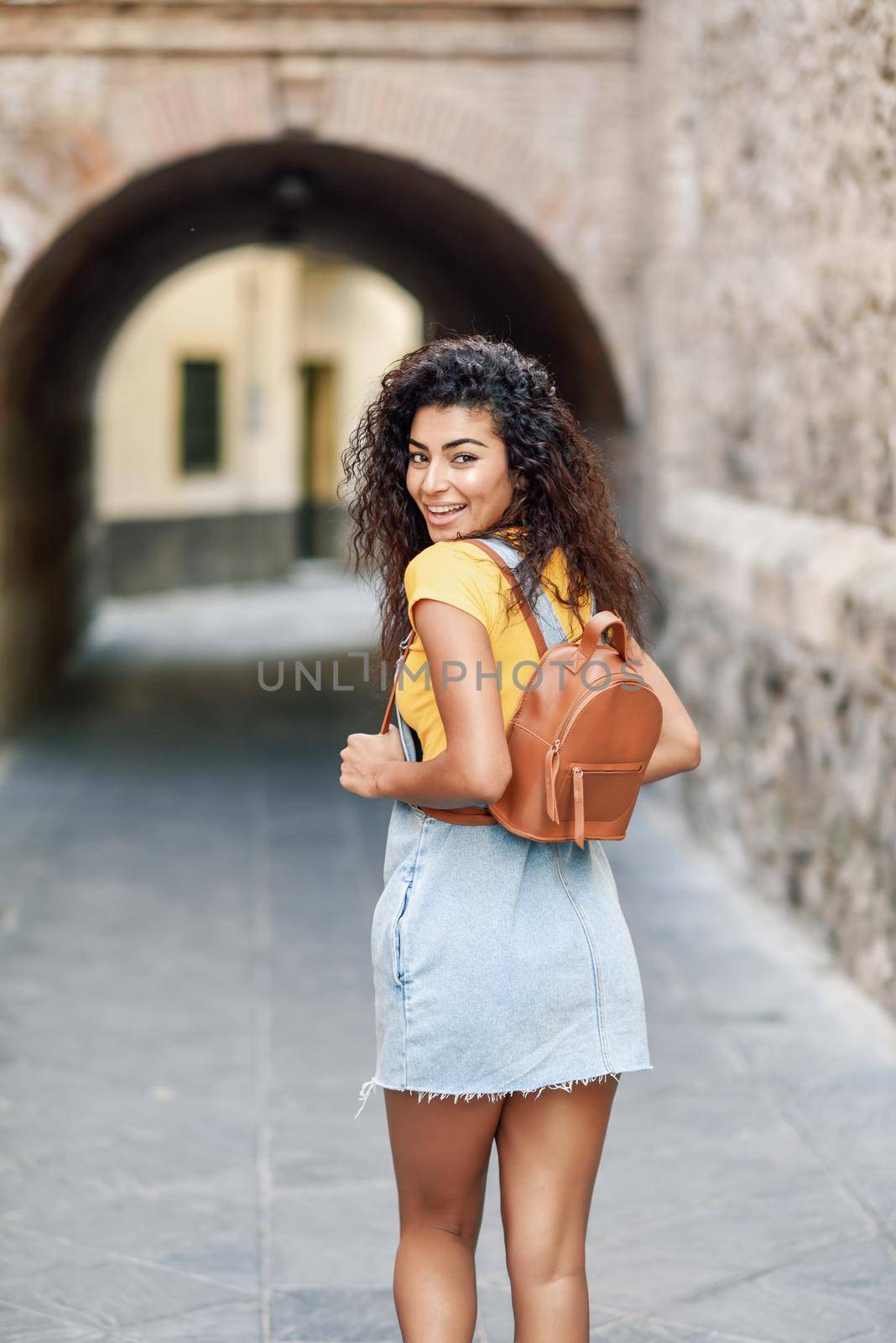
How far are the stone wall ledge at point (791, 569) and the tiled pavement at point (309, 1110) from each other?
1.02m

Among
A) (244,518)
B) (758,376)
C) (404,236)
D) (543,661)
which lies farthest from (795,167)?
(244,518)

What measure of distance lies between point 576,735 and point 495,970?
32cm

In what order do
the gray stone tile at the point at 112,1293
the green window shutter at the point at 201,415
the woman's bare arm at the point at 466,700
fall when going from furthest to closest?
1. the green window shutter at the point at 201,415
2. the gray stone tile at the point at 112,1293
3. the woman's bare arm at the point at 466,700

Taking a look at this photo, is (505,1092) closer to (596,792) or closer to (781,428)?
(596,792)

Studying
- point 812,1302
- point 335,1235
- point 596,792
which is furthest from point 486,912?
point 335,1235

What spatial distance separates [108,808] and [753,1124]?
14.7 ft

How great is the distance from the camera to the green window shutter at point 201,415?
66.4 feet

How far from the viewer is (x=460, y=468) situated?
2.43m

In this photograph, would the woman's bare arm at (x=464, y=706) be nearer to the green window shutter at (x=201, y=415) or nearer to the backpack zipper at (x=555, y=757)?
the backpack zipper at (x=555, y=757)

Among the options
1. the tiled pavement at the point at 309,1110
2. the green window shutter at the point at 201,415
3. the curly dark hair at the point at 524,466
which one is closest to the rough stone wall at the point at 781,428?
the tiled pavement at the point at 309,1110

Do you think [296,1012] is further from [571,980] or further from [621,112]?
[621,112]

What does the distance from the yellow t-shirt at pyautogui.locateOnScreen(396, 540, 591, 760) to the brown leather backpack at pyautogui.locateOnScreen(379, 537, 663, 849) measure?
0.05ft

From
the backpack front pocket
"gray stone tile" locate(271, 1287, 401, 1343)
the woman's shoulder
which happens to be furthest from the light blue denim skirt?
"gray stone tile" locate(271, 1287, 401, 1343)

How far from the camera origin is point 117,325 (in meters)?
13.6
